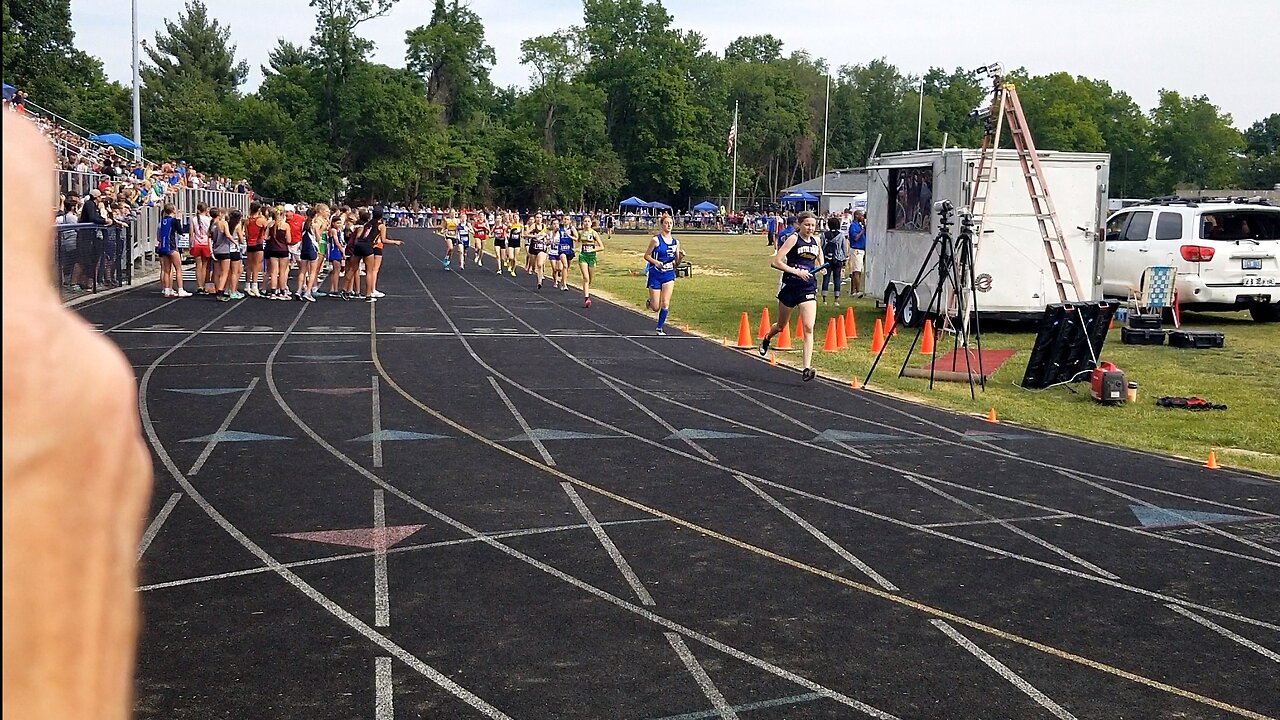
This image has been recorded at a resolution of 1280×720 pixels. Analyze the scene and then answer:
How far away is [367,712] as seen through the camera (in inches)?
206

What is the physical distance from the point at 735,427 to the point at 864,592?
513 cm

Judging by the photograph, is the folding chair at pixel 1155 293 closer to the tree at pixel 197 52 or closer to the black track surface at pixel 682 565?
the black track surface at pixel 682 565

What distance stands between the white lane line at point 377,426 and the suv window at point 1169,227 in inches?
544

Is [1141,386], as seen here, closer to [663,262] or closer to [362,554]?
[663,262]

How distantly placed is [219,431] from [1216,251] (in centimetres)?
1635

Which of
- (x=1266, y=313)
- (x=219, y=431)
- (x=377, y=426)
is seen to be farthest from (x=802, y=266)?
(x=1266, y=313)

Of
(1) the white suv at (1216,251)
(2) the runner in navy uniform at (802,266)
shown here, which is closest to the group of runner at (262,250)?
(2) the runner in navy uniform at (802,266)

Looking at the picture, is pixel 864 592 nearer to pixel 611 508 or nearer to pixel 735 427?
pixel 611 508

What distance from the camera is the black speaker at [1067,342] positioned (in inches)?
593

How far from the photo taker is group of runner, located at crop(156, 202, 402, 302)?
24656 mm

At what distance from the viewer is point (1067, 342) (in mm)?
15133

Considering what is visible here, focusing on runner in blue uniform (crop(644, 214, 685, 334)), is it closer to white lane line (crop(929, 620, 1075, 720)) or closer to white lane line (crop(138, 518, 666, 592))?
white lane line (crop(138, 518, 666, 592))

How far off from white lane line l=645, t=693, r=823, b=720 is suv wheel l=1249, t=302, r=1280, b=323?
62.8 ft

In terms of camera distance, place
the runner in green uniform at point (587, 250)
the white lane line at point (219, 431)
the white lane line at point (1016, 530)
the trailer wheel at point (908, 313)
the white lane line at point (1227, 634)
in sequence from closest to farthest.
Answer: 1. the white lane line at point (1227, 634)
2. the white lane line at point (1016, 530)
3. the white lane line at point (219, 431)
4. the trailer wheel at point (908, 313)
5. the runner in green uniform at point (587, 250)
